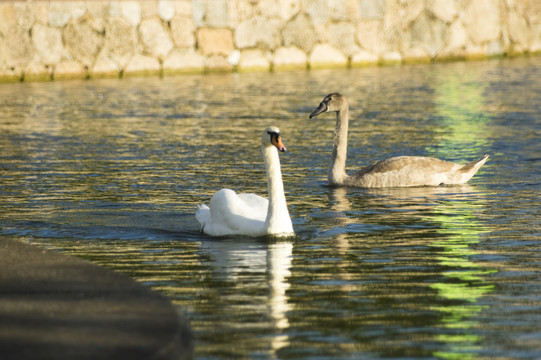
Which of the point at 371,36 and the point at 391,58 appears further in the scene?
the point at 391,58

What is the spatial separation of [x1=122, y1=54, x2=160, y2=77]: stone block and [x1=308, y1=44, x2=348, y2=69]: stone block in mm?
4132

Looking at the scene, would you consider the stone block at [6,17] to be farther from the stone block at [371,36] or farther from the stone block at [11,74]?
the stone block at [371,36]

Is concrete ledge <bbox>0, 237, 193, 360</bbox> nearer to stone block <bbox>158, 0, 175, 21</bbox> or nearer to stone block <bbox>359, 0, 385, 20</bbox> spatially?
stone block <bbox>158, 0, 175, 21</bbox>

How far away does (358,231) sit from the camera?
28.7ft

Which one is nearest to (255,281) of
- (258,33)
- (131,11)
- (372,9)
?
(131,11)

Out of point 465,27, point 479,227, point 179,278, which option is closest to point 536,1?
point 465,27

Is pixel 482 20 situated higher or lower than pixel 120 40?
higher

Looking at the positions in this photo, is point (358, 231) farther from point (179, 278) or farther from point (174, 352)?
point (174, 352)

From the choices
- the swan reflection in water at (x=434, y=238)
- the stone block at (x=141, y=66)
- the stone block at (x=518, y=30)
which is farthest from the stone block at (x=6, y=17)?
the swan reflection in water at (x=434, y=238)

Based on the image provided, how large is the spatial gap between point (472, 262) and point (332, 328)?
2007 millimetres

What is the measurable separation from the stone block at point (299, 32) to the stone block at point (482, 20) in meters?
4.46

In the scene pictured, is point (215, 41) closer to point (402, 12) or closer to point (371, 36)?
point (371, 36)

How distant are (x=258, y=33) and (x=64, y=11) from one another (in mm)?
4831

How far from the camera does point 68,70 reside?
81.1 feet
